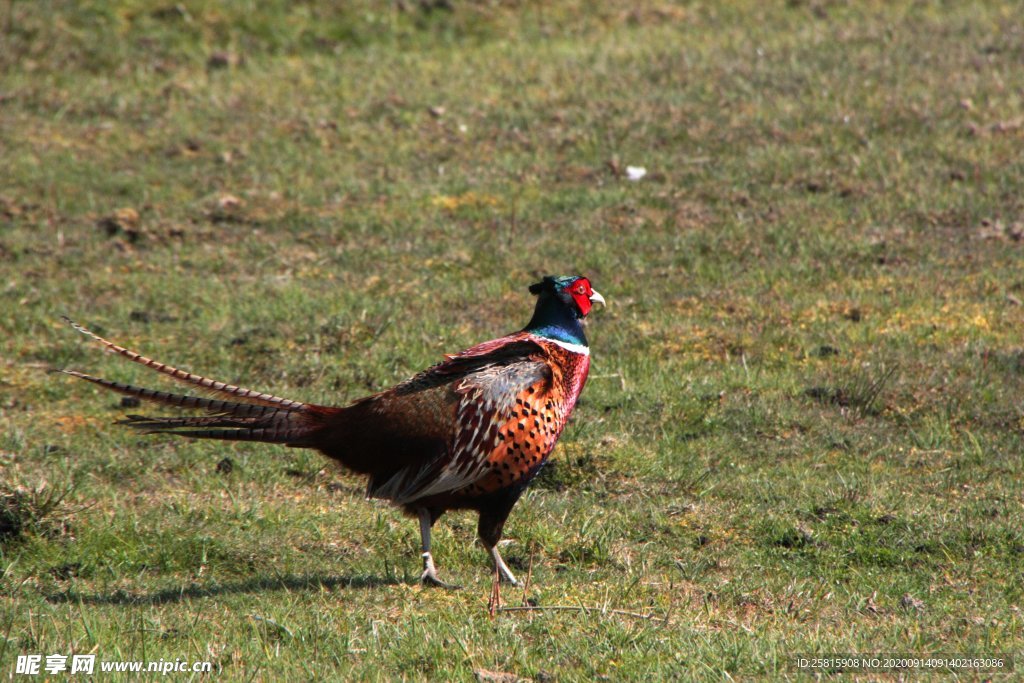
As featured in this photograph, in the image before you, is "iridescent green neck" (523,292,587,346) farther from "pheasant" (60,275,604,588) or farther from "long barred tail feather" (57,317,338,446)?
"long barred tail feather" (57,317,338,446)

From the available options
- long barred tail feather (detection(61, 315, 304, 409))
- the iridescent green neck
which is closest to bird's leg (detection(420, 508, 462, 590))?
long barred tail feather (detection(61, 315, 304, 409))

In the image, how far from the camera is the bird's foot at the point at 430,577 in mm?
5746

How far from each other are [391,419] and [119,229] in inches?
237

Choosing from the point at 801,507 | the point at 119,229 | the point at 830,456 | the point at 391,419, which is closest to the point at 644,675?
the point at 391,419

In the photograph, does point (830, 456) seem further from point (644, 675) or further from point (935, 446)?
point (644, 675)

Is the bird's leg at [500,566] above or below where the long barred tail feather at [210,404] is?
below

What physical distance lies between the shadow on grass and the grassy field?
0.12ft

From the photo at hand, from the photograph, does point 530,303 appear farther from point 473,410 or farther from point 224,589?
point 224,589

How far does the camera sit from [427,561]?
19.1ft

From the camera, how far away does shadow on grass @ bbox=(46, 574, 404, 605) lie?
5.50 meters

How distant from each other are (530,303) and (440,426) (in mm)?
4011

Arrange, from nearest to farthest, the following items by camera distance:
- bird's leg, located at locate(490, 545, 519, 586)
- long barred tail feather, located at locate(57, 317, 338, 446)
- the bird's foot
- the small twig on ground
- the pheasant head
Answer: the small twig on ground → long barred tail feather, located at locate(57, 317, 338, 446) → the bird's foot → bird's leg, located at locate(490, 545, 519, 586) → the pheasant head

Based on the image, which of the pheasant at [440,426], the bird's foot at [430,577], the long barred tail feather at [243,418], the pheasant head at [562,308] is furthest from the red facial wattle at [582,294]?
the bird's foot at [430,577]

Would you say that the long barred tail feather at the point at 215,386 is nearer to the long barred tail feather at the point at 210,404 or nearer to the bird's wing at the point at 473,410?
the long barred tail feather at the point at 210,404
